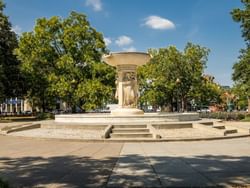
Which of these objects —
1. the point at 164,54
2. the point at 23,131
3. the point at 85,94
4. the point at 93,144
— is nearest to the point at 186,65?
the point at 164,54

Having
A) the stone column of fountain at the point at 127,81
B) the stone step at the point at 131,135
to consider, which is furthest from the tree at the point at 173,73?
the stone step at the point at 131,135

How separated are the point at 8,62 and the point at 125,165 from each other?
35453 millimetres

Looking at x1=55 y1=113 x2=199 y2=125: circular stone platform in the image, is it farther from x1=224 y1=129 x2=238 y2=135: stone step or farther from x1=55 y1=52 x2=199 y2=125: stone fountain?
x1=224 y1=129 x2=238 y2=135: stone step

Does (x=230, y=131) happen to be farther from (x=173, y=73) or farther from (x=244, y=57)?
(x=173, y=73)

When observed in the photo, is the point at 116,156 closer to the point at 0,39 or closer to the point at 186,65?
the point at 0,39

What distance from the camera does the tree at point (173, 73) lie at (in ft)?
171

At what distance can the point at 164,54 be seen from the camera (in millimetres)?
54312

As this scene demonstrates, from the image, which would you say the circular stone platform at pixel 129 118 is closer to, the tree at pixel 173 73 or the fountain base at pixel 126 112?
the fountain base at pixel 126 112

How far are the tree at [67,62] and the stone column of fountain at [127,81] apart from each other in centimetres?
1629

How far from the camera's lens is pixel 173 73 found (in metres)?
52.7

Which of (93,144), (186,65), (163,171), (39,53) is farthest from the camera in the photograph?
(186,65)

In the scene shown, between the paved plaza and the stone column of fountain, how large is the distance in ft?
33.3

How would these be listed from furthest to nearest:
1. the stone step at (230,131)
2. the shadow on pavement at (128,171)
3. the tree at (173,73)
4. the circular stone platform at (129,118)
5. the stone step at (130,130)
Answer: the tree at (173,73) < the circular stone platform at (129,118) < the stone step at (230,131) < the stone step at (130,130) < the shadow on pavement at (128,171)

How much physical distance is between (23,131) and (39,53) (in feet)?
79.9
